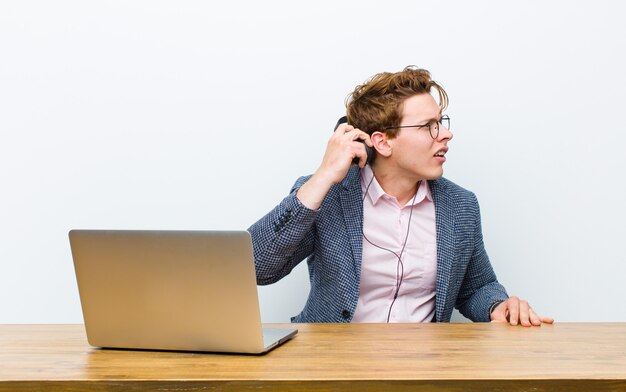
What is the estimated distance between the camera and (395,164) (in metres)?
2.35

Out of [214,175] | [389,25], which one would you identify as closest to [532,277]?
[389,25]

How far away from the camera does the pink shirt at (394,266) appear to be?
2.25 meters

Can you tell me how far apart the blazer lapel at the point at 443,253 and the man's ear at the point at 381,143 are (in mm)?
245

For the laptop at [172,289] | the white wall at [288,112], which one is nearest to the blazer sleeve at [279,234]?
the laptop at [172,289]

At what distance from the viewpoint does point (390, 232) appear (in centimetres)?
228

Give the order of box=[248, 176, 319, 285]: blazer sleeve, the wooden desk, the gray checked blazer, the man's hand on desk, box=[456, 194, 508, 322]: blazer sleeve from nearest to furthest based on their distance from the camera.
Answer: the wooden desk → the man's hand on desk → box=[248, 176, 319, 285]: blazer sleeve → the gray checked blazer → box=[456, 194, 508, 322]: blazer sleeve

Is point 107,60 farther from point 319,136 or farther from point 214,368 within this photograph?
point 214,368

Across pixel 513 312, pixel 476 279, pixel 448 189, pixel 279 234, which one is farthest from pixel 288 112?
pixel 513 312

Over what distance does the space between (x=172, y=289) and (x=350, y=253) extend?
826 mm

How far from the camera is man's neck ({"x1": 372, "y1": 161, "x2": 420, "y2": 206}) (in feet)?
7.70

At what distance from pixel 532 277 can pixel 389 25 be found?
1.08 m

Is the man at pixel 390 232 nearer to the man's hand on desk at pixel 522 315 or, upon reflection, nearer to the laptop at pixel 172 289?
the man's hand on desk at pixel 522 315

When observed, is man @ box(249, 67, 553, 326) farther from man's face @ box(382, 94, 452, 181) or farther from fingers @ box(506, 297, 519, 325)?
fingers @ box(506, 297, 519, 325)

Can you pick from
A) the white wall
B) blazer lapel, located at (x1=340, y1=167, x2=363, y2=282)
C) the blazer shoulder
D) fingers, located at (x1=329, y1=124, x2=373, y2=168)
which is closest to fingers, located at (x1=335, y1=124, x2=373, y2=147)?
fingers, located at (x1=329, y1=124, x2=373, y2=168)
